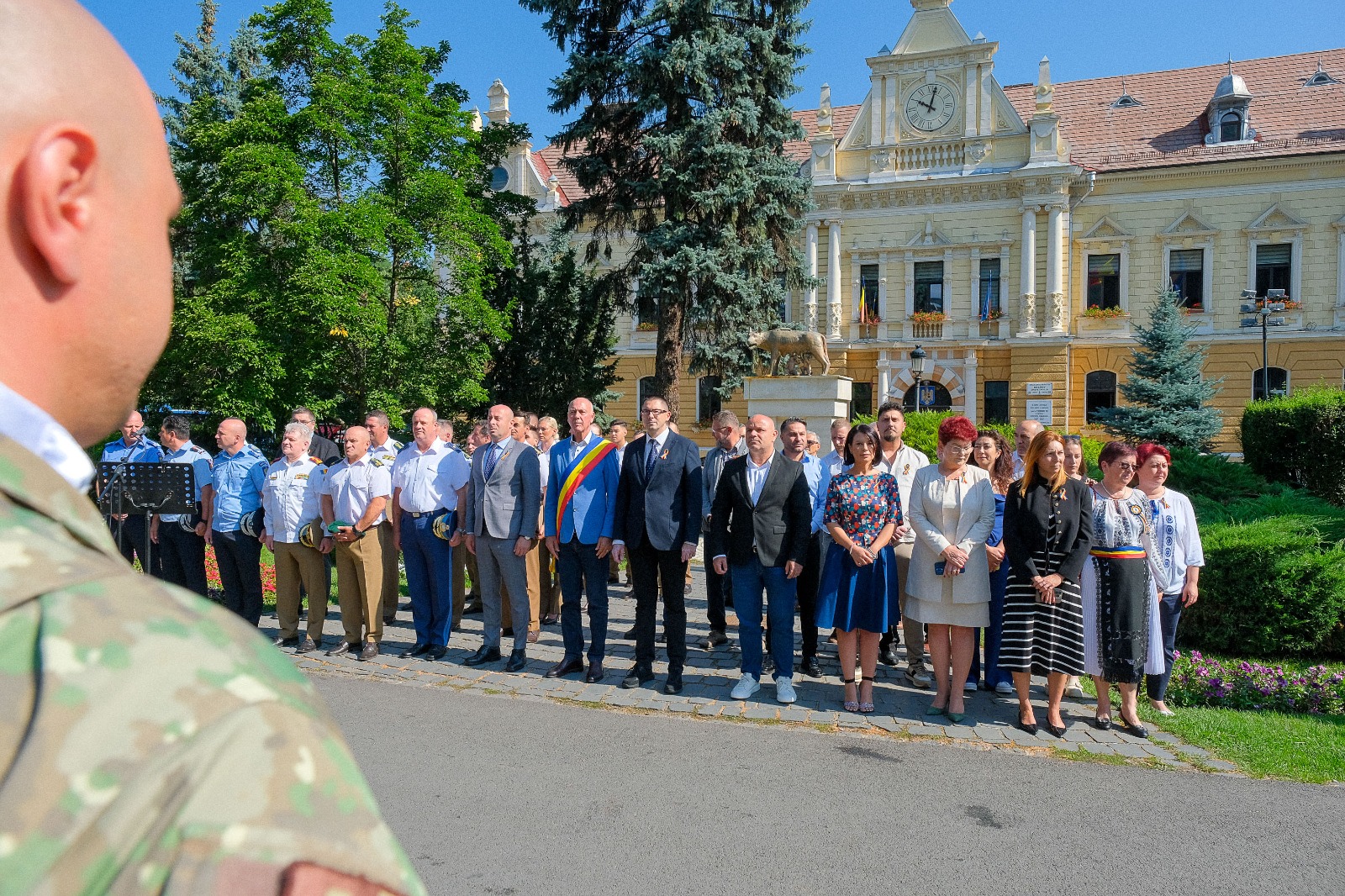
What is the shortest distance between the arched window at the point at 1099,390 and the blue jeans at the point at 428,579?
27920 millimetres

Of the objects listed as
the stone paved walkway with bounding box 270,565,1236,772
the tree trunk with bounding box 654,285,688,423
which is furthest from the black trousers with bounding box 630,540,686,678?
the tree trunk with bounding box 654,285,688,423

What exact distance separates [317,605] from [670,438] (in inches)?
147

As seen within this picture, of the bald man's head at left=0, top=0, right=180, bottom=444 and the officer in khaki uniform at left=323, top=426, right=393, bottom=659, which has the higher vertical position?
the bald man's head at left=0, top=0, right=180, bottom=444

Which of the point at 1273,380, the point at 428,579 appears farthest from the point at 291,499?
the point at 1273,380

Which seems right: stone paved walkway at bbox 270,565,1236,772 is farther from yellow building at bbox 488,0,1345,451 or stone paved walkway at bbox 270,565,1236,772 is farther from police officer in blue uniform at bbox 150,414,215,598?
yellow building at bbox 488,0,1345,451

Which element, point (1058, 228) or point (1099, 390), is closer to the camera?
point (1058, 228)

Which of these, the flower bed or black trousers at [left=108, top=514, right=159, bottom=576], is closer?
the flower bed

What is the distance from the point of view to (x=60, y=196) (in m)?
0.68

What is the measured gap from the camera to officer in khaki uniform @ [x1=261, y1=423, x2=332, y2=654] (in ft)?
25.7

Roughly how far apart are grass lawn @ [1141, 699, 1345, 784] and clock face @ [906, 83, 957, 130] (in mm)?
28794

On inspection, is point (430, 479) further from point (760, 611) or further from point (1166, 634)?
point (1166, 634)

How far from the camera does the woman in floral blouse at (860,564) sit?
634 cm

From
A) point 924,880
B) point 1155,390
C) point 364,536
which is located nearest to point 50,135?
point 924,880

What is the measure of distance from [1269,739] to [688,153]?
15491mm
